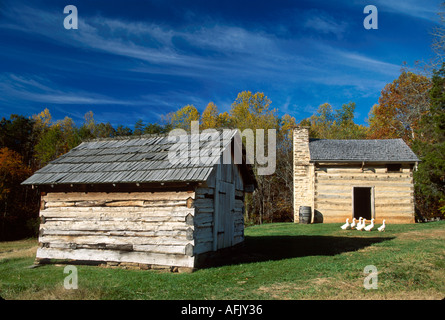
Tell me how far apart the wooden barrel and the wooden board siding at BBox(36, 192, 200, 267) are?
1384 centimetres

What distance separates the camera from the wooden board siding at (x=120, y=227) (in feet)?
33.2

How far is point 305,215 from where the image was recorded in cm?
2225

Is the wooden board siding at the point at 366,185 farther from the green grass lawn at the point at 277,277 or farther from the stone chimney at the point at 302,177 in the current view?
the green grass lawn at the point at 277,277

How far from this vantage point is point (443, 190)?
21.8 metres

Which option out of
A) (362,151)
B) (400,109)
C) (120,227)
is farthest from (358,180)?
(400,109)

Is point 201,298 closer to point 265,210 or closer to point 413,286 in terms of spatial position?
point 413,286

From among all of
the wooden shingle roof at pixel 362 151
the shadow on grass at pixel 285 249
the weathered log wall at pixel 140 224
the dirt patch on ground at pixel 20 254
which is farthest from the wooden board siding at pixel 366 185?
the dirt patch on ground at pixel 20 254

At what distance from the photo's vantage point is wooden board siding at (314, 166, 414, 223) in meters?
21.4

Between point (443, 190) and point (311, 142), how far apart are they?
894 cm

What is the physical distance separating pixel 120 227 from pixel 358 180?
53.5ft

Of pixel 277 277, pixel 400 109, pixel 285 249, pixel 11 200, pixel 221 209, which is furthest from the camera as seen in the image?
pixel 400 109

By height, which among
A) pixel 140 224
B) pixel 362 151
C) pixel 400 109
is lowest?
pixel 140 224

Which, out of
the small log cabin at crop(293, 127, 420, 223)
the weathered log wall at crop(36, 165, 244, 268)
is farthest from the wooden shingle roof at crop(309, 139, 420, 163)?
the weathered log wall at crop(36, 165, 244, 268)

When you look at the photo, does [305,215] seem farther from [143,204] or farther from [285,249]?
[143,204]
